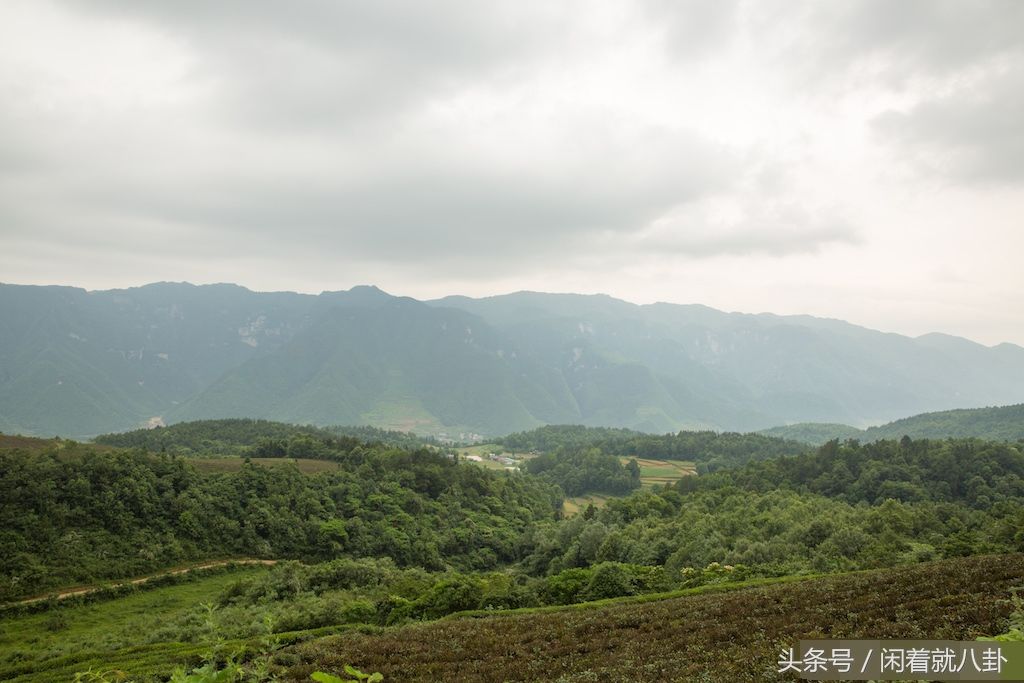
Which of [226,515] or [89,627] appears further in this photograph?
[226,515]

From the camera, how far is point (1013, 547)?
31859 mm

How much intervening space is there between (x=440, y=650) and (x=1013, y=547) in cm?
3576

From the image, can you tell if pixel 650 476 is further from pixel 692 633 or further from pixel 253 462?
pixel 692 633

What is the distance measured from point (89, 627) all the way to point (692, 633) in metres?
46.0

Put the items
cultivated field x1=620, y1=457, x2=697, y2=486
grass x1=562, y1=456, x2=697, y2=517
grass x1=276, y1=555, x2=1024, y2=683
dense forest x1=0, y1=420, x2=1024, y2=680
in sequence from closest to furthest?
grass x1=276, y1=555, x2=1024, y2=683 → dense forest x1=0, y1=420, x2=1024, y2=680 → grass x1=562, y1=456, x2=697, y2=517 → cultivated field x1=620, y1=457, x2=697, y2=486

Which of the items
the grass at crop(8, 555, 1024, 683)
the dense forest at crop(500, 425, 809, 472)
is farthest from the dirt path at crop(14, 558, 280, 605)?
the dense forest at crop(500, 425, 809, 472)

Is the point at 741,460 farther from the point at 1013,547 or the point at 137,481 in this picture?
the point at 137,481

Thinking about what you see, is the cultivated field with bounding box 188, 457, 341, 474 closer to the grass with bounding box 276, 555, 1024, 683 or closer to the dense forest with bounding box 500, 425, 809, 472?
the grass with bounding box 276, 555, 1024, 683

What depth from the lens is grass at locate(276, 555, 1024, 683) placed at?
16031 millimetres

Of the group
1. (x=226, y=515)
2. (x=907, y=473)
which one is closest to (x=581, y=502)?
(x=907, y=473)

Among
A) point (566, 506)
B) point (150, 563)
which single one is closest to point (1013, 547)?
point (150, 563)

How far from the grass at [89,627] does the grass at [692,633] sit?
1584 cm

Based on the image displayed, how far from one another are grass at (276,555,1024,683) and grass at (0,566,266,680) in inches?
624

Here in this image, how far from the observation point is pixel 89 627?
3994 cm
